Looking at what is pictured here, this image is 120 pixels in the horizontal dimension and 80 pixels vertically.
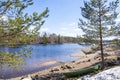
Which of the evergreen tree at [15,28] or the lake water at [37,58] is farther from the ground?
the evergreen tree at [15,28]

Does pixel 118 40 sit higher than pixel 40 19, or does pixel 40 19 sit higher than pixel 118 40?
pixel 40 19

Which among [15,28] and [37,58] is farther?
[37,58]

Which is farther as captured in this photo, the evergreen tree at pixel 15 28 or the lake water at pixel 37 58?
the lake water at pixel 37 58

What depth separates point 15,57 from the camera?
41.4 ft

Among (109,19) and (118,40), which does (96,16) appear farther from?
(118,40)

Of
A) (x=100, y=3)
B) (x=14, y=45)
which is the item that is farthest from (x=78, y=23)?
(x=14, y=45)

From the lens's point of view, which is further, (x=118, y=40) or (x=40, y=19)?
(x=118, y=40)

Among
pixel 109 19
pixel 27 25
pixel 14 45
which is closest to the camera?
pixel 27 25

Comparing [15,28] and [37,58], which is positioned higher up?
[15,28]

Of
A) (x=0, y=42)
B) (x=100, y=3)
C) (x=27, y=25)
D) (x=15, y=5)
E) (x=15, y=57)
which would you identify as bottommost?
(x=15, y=57)

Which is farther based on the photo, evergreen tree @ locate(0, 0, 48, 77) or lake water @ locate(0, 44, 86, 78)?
lake water @ locate(0, 44, 86, 78)

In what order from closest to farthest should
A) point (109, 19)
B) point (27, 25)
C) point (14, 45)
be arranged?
point (27, 25) < point (14, 45) < point (109, 19)

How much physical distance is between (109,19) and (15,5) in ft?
50.1

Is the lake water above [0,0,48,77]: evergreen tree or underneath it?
underneath
